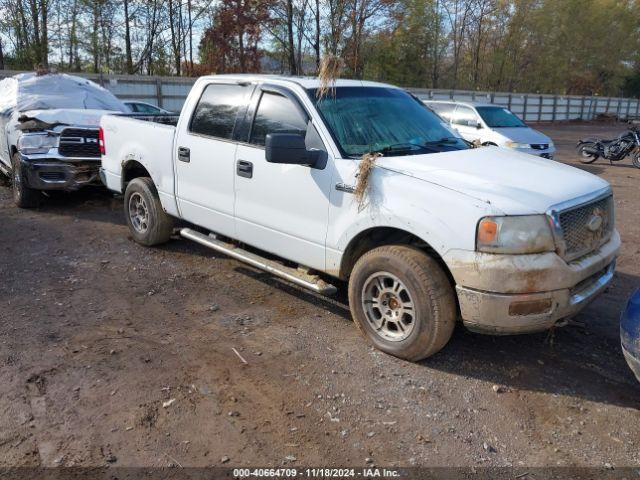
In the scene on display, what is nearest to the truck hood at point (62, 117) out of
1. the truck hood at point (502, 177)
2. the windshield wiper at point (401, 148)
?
the windshield wiper at point (401, 148)

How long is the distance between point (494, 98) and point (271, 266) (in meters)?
32.3

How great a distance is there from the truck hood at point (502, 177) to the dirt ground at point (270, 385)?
122 cm

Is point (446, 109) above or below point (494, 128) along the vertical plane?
above

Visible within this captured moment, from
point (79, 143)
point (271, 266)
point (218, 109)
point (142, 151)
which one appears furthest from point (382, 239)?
point (79, 143)

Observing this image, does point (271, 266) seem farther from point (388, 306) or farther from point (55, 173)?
point (55, 173)

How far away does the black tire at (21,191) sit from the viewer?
7.73 meters

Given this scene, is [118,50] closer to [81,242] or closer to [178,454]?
[81,242]

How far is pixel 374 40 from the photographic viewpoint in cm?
3375

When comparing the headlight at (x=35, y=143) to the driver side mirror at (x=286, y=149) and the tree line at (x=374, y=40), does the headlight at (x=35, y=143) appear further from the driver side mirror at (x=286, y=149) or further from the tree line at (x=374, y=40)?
the tree line at (x=374, y=40)

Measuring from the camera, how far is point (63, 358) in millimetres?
3816

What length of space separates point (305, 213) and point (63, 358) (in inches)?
79.2

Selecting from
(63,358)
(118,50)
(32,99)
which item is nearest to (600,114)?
(118,50)

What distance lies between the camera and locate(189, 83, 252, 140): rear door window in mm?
4879

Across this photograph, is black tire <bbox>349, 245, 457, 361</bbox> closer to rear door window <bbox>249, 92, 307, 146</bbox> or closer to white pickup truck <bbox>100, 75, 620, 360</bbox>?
white pickup truck <bbox>100, 75, 620, 360</bbox>
